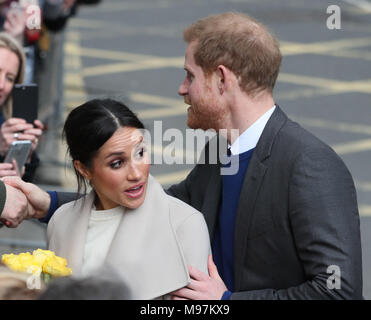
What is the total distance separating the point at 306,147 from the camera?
3166 millimetres

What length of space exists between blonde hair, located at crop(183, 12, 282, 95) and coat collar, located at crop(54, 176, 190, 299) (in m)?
0.55

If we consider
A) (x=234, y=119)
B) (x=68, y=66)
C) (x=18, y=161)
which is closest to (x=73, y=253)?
(x=234, y=119)

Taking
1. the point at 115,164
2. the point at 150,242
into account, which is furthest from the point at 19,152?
the point at 150,242

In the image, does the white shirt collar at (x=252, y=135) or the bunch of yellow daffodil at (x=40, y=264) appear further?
the white shirt collar at (x=252, y=135)

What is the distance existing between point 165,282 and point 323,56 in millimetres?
11051

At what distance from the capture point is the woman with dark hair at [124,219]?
3020 mm

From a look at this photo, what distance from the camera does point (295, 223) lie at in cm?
309

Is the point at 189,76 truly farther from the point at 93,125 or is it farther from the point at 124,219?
the point at 124,219

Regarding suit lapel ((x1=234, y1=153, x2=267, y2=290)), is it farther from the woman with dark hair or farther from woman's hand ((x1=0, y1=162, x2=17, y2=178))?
woman's hand ((x1=0, y1=162, x2=17, y2=178))

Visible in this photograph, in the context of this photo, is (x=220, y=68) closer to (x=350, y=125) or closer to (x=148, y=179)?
(x=148, y=179)

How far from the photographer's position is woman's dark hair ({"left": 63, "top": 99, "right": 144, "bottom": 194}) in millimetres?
3145

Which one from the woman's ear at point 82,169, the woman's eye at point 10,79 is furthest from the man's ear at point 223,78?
the woman's eye at point 10,79

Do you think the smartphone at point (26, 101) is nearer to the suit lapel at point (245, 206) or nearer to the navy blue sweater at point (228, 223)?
the navy blue sweater at point (228, 223)

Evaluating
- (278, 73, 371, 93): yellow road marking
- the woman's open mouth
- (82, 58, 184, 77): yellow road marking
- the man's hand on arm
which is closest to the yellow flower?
the woman's open mouth
